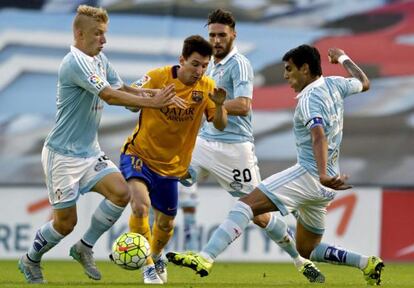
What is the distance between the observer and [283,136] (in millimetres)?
18469

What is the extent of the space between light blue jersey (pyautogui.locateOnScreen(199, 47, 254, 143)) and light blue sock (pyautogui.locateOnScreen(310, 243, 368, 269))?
1743mm

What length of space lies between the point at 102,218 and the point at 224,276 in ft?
7.23

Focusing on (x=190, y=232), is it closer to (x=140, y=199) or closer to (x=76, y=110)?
(x=140, y=199)

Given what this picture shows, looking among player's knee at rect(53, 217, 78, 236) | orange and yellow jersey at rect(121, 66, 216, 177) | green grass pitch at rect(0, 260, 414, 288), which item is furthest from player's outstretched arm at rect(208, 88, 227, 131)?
player's knee at rect(53, 217, 78, 236)

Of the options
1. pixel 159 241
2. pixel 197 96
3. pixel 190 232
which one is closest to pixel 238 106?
pixel 197 96

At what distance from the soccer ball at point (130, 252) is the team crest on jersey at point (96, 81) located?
46.1 inches

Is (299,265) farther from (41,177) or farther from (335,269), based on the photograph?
(41,177)

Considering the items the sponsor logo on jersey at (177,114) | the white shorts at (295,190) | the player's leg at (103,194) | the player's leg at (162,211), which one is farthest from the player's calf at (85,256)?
the white shorts at (295,190)

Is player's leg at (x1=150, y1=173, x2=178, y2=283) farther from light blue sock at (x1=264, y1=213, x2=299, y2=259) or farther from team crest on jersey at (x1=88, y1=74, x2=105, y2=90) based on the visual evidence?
team crest on jersey at (x1=88, y1=74, x2=105, y2=90)

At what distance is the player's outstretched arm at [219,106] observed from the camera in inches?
400

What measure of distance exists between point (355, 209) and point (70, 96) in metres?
7.11

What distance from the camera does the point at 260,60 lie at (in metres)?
18.9

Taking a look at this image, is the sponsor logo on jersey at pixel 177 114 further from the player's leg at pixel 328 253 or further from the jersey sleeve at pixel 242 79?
the player's leg at pixel 328 253

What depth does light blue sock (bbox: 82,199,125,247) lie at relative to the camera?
1047cm
